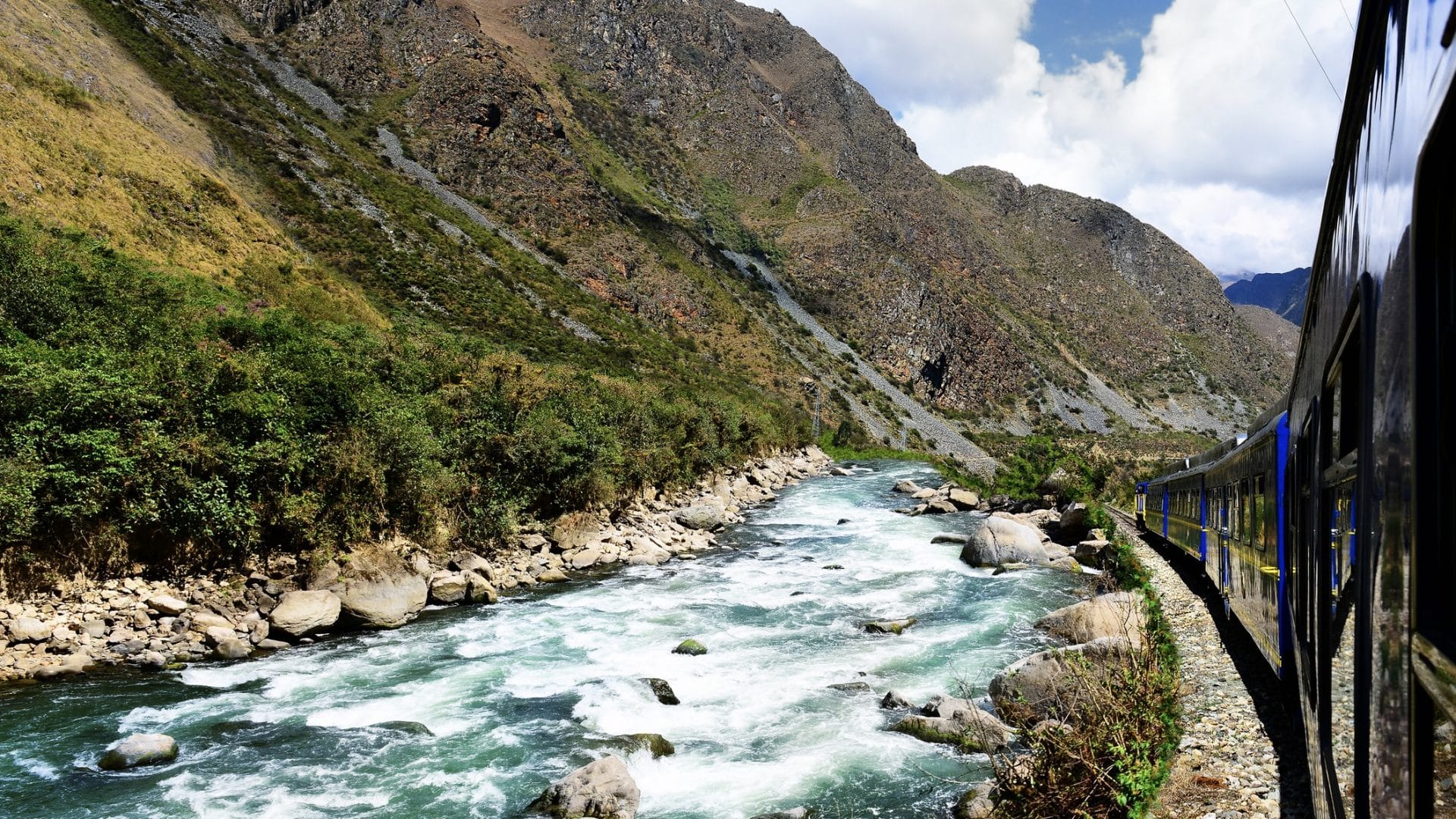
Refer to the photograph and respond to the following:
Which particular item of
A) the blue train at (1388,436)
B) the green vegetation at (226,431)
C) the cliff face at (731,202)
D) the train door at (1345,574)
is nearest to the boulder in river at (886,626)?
the green vegetation at (226,431)

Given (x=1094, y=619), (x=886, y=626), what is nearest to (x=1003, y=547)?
(x=886, y=626)

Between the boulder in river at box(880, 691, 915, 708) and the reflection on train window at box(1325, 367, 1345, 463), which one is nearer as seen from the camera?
the reflection on train window at box(1325, 367, 1345, 463)

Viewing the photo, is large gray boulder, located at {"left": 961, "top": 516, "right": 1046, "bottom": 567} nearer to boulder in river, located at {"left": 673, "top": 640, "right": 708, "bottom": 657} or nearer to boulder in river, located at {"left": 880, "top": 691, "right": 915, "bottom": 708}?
boulder in river, located at {"left": 673, "top": 640, "right": 708, "bottom": 657}

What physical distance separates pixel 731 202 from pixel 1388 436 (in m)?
129

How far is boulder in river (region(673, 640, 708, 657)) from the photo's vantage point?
13023 millimetres

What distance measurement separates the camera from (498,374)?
74.3 feet

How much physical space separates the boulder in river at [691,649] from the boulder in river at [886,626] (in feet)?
10.7

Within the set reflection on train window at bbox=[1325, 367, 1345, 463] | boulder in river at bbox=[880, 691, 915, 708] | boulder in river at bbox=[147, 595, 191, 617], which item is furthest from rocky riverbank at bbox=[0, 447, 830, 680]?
reflection on train window at bbox=[1325, 367, 1345, 463]

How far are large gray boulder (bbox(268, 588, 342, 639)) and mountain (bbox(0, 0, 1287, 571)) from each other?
122 cm

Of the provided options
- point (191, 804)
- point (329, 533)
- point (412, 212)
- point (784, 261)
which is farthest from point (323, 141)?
point (191, 804)

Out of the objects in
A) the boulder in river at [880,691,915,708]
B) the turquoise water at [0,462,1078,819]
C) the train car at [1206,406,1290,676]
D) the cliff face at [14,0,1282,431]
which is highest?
the cliff face at [14,0,1282,431]

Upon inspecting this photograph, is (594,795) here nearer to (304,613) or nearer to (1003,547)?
(304,613)

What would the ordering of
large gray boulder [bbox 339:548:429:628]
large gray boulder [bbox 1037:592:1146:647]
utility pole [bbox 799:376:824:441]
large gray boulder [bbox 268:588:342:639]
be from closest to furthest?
large gray boulder [bbox 1037:592:1146:647], large gray boulder [bbox 268:588:342:639], large gray boulder [bbox 339:548:429:628], utility pole [bbox 799:376:824:441]

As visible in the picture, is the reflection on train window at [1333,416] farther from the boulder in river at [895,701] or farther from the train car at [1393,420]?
the boulder in river at [895,701]
